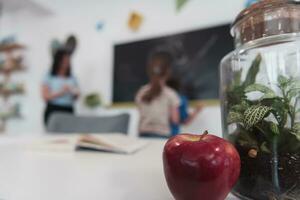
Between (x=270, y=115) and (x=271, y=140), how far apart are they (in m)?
0.03

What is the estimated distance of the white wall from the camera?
2.34 m

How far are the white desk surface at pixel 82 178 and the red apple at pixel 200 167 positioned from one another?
77 millimetres

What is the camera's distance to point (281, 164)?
1.02ft

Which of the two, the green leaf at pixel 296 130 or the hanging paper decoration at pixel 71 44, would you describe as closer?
the green leaf at pixel 296 130

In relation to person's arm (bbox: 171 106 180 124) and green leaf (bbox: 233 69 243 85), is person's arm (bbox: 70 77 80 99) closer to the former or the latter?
person's arm (bbox: 171 106 180 124)

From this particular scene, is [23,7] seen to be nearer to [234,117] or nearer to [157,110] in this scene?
[157,110]

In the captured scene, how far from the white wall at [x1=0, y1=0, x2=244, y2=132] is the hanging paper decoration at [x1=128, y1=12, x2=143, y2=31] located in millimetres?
49

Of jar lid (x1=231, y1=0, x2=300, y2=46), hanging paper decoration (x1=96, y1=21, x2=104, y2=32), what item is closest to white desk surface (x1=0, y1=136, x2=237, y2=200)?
jar lid (x1=231, y1=0, x2=300, y2=46)

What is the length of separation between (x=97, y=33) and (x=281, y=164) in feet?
9.12

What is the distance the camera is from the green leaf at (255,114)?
31cm

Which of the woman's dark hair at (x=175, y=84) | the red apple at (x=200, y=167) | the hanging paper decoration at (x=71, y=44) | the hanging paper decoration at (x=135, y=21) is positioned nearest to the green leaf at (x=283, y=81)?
the red apple at (x=200, y=167)

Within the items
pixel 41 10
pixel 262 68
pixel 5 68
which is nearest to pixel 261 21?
pixel 262 68

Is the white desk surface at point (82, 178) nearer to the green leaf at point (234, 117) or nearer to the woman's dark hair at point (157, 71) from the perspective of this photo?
the green leaf at point (234, 117)

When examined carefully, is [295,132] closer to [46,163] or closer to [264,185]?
[264,185]
